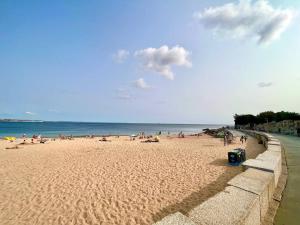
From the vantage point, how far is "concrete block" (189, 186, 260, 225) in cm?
258

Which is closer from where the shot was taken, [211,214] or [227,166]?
[211,214]

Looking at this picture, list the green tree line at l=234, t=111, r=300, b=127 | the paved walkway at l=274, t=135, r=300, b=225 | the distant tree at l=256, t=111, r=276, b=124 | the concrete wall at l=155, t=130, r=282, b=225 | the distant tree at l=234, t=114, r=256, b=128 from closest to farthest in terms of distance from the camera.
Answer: the concrete wall at l=155, t=130, r=282, b=225 → the paved walkway at l=274, t=135, r=300, b=225 → the green tree line at l=234, t=111, r=300, b=127 → the distant tree at l=256, t=111, r=276, b=124 → the distant tree at l=234, t=114, r=256, b=128

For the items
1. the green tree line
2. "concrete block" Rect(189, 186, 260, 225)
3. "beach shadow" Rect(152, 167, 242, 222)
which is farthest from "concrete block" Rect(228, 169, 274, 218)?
the green tree line

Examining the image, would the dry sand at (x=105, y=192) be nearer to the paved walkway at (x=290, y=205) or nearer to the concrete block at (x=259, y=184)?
the concrete block at (x=259, y=184)

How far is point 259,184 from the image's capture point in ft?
12.5

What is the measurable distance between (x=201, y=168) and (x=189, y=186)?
3.01m

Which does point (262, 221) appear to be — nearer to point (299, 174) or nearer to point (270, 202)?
point (270, 202)

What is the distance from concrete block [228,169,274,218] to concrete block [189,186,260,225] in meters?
0.23

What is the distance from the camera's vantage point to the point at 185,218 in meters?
2.57

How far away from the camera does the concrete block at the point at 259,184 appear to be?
3.46m

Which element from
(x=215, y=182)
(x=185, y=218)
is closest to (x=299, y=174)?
(x=215, y=182)

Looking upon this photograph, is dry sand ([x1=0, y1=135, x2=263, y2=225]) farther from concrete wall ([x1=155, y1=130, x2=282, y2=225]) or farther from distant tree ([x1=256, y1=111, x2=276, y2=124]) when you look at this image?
distant tree ([x1=256, y1=111, x2=276, y2=124])

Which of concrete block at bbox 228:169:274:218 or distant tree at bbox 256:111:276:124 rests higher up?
distant tree at bbox 256:111:276:124

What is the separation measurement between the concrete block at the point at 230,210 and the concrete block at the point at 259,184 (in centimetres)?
23
